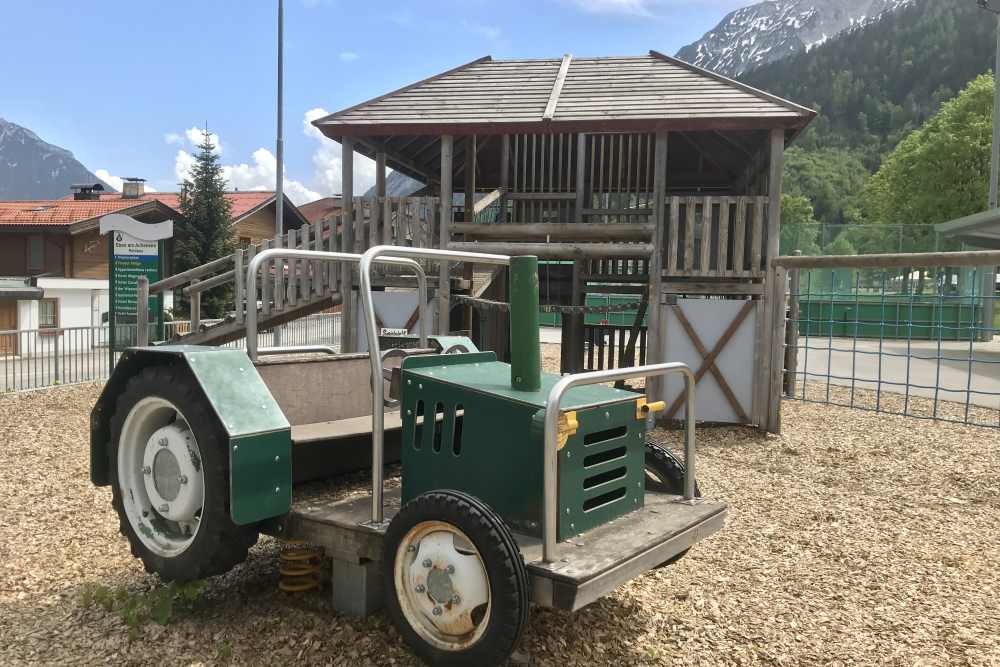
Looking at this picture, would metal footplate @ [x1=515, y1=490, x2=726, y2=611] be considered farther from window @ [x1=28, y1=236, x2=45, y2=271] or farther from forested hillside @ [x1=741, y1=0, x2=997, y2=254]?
forested hillside @ [x1=741, y1=0, x2=997, y2=254]

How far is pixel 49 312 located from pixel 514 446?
27.9m

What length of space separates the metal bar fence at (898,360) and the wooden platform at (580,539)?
558 cm

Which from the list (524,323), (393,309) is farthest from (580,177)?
(524,323)

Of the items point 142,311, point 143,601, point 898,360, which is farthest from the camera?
point 898,360

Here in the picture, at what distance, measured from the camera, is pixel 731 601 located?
414 cm

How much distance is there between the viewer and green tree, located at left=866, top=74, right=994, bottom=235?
141ft

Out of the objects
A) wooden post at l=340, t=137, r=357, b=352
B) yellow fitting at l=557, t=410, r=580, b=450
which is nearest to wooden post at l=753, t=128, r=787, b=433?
wooden post at l=340, t=137, r=357, b=352

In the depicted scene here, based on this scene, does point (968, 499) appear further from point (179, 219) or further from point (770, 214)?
point (179, 219)

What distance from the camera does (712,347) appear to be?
9.43 metres

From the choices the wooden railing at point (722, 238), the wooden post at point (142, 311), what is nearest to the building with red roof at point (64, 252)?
the wooden post at point (142, 311)

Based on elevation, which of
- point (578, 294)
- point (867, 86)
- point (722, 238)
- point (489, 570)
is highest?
point (867, 86)

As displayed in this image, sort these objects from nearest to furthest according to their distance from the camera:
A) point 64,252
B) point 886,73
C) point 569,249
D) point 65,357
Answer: point 569,249 → point 65,357 → point 64,252 → point 886,73

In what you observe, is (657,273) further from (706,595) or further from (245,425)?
(245,425)

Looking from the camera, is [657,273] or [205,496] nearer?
[205,496]
